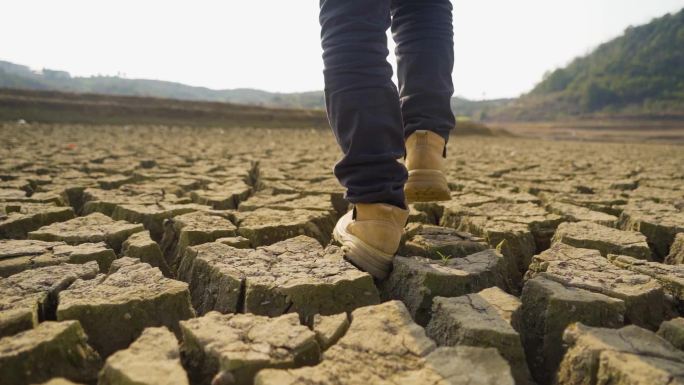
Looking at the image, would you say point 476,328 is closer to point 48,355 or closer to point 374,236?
point 374,236

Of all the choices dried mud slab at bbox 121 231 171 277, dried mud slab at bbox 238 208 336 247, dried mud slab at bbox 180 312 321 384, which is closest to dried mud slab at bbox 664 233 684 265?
dried mud slab at bbox 238 208 336 247

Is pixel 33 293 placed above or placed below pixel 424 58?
below

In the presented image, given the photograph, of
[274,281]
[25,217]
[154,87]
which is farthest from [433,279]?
[154,87]

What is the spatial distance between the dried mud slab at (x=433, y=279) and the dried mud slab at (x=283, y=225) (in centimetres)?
49

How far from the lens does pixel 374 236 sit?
1109mm

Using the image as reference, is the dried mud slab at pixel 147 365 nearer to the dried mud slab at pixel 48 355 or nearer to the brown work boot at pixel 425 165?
the dried mud slab at pixel 48 355

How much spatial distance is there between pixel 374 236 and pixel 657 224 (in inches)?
45.3

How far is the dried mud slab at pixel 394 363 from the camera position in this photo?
2.25 ft

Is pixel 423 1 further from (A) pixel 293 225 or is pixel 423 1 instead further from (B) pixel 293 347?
(B) pixel 293 347

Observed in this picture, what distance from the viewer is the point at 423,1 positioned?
1.41 meters

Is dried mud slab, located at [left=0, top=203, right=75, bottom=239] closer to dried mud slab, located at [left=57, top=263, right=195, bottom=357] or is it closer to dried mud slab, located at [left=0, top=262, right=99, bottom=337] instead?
dried mud slab, located at [left=0, top=262, right=99, bottom=337]

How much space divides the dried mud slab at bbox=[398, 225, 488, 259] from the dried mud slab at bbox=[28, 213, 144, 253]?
0.87 metres

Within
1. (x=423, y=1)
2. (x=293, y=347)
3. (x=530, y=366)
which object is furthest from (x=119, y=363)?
(x=423, y=1)

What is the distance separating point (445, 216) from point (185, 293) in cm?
114
